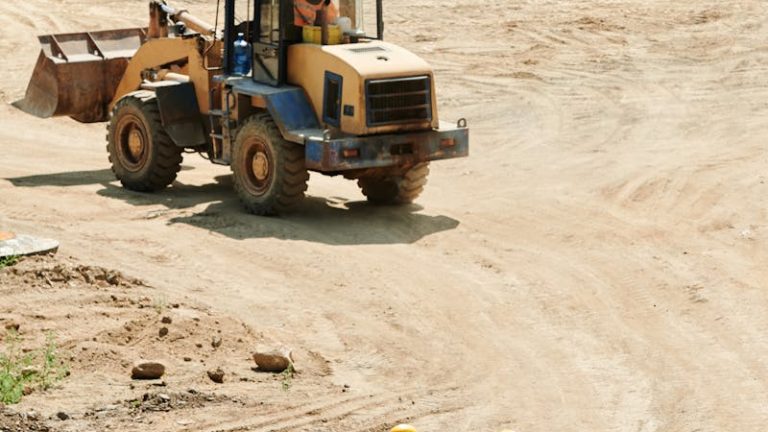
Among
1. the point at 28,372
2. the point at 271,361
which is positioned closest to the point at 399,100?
the point at 271,361

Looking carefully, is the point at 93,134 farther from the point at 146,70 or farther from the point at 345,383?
the point at 345,383

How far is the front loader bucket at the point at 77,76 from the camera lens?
21422 mm

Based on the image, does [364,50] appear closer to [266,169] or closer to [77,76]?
[266,169]

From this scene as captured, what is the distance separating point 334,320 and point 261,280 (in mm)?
1458

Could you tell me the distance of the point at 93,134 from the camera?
2561 cm

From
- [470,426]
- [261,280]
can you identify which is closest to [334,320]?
[261,280]

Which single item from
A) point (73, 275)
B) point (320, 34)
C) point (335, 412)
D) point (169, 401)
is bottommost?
point (335, 412)

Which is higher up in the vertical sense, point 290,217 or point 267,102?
point 267,102

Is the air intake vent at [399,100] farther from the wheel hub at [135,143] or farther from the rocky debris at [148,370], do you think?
the rocky debris at [148,370]

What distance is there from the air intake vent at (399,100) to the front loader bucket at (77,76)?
4.90 metres

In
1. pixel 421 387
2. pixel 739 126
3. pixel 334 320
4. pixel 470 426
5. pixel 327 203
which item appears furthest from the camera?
pixel 739 126

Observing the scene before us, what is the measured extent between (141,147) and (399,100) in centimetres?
388

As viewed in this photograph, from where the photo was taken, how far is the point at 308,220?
1922 centimetres

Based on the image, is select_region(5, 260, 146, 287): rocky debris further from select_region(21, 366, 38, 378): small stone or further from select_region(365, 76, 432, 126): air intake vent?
select_region(365, 76, 432, 126): air intake vent
